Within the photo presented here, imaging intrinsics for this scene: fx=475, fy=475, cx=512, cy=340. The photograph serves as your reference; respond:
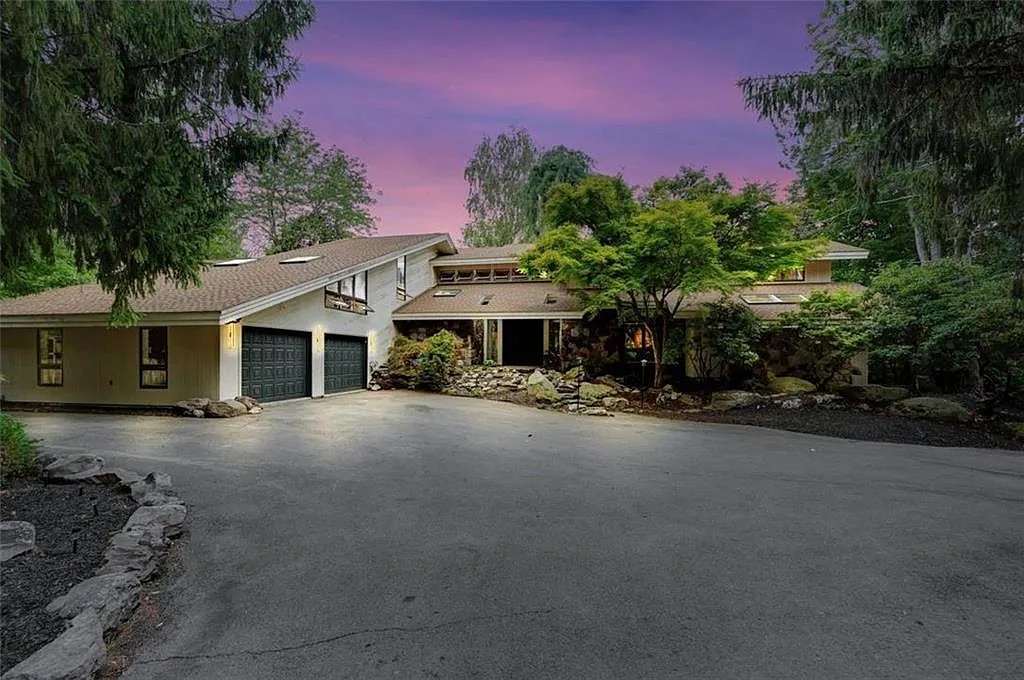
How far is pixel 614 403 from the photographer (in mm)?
12742

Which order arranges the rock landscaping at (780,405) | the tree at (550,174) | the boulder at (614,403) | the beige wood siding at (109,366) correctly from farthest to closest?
1. the tree at (550,174)
2. the boulder at (614,403)
3. the beige wood siding at (109,366)
4. the rock landscaping at (780,405)

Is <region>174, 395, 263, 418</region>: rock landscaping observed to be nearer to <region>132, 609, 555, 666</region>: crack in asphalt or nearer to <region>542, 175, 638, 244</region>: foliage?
<region>132, 609, 555, 666</region>: crack in asphalt

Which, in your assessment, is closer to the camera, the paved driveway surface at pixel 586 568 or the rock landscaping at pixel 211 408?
the paved driveway surface at pixel 586 568

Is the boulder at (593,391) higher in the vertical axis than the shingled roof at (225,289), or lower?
lower

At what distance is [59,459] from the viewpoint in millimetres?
5523

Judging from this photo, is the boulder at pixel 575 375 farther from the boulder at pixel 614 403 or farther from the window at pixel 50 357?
the window at pixel 50 357

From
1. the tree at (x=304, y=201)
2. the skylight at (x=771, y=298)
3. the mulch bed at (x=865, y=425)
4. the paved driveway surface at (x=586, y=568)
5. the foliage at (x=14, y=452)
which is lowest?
the mulch bed at (x=865, y=425)

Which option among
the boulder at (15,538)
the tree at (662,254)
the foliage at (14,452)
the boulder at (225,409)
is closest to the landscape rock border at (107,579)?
the foliage at (14,452)

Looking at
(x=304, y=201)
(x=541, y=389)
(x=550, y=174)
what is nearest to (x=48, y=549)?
(x=541, y=389)

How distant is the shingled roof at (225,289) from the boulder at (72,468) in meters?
3.86

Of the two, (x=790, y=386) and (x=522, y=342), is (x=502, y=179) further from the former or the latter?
(x=790, y=386)

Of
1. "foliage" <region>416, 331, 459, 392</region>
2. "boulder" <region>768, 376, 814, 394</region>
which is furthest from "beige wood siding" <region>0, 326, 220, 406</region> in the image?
"boulder" <region>768, 376, 814, 394</region>

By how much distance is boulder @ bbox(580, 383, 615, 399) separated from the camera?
13.0m

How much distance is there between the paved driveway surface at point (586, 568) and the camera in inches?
93.3
